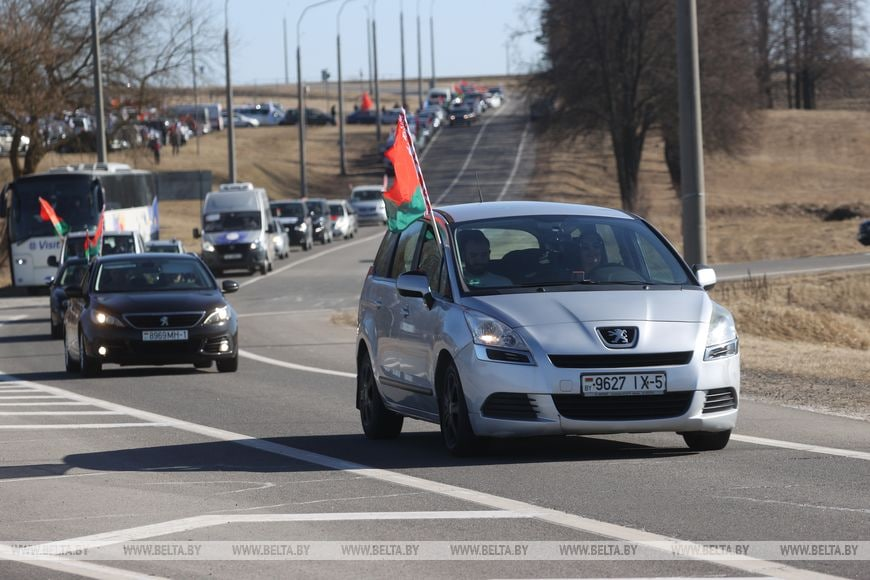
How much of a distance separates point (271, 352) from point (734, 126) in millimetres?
44718

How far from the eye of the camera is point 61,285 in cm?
2906

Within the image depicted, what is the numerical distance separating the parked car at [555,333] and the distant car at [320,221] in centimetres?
4928

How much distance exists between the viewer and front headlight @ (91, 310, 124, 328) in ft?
62.6

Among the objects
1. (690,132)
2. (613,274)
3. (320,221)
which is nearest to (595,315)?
(613,274)

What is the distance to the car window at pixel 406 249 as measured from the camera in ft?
39.5

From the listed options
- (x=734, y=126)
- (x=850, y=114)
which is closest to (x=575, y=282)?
(x=734, y=126)

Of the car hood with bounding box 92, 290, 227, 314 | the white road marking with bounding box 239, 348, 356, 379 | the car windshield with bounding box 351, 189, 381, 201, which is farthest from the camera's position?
the car windshield with bounding box 351, 189, 381, 201

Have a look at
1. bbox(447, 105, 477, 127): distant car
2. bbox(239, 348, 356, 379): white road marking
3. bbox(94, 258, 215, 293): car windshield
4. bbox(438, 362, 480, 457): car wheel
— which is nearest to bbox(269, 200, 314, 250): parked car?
bbox(239, 348, 356, 379): white road marking

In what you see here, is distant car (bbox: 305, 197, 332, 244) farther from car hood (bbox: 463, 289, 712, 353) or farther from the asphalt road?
car hood (bbox: 463, 289, 712, 353)

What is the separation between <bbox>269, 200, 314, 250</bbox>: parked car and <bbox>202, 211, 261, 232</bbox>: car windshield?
10.5 meters

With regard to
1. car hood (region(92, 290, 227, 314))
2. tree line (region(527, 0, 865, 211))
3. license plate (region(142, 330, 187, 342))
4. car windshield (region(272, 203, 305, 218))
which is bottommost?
license plate (region(142, 330, 187, 342))

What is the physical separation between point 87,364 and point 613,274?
10055 mm

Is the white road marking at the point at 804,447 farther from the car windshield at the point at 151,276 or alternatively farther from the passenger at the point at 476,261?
the car windshield at the point at 151,276

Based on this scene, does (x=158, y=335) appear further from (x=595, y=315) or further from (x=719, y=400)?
(x=719, y=400)
